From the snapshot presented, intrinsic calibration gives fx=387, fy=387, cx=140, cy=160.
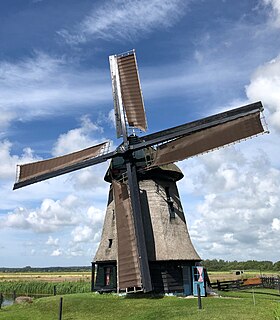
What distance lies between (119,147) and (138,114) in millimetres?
2302

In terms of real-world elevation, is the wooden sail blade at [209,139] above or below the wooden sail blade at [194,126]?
below

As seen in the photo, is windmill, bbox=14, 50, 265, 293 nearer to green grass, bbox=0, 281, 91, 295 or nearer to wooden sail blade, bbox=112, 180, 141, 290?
wooden sail blade, bbox=112, 180, 141, 290

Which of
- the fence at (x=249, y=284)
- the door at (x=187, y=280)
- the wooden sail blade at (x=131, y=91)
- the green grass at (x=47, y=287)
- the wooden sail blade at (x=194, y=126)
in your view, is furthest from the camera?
the green grass at (x=47, y=287)

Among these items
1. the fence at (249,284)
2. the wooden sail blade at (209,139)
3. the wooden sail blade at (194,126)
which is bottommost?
the fence at (249,284)

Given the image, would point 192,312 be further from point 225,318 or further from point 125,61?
point 125,61

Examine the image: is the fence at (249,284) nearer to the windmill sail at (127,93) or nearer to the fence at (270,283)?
the fence at (270,283)

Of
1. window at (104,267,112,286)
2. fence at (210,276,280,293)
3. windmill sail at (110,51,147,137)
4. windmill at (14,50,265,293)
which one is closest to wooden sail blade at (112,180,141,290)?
windmill at (14,50,265,293)

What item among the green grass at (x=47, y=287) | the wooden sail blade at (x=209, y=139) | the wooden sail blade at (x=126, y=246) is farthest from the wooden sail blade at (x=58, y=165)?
the green grass at (x=47, y=287)

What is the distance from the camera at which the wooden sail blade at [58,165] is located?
784 inches

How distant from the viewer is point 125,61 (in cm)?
2164

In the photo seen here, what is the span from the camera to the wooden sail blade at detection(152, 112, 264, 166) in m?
16.8

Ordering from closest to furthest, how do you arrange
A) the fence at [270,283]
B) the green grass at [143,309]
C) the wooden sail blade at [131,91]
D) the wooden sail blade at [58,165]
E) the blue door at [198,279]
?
the green grass at [143,309] → the blue door at [198,279] → the wooden sail blade at [58,165] → the wooden sail blade at [131,91] → the fence at [270,283]

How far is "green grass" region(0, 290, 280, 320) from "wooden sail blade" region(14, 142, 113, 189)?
20.8ft

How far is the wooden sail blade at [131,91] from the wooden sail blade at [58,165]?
2114 mm
